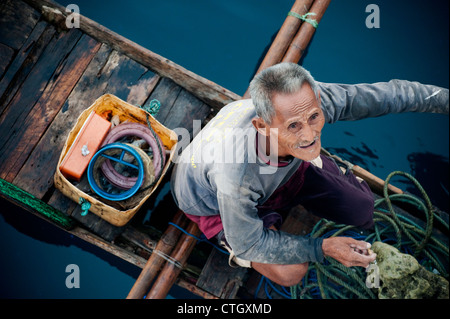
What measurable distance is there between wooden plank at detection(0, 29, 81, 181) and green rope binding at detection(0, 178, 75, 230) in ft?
0.30

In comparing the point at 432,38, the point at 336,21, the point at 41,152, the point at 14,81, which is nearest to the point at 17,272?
the point at 41,152

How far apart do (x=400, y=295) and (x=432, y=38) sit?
4.06 m

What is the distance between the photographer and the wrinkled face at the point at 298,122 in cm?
180

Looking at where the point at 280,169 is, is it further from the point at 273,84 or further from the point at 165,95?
the point at 165,95

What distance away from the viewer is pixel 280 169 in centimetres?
209

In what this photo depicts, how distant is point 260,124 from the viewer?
1925 mm

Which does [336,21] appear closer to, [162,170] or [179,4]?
[179,4]

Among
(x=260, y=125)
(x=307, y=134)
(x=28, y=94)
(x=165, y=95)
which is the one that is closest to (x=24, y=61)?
(x=28, y=94)

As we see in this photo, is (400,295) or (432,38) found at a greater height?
(432,38)

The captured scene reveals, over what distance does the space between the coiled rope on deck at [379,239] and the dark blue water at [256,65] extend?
1.42 meters

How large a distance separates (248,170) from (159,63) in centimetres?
170

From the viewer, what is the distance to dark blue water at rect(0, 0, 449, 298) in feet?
13.6

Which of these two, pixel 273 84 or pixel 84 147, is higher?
pixel 273 84
